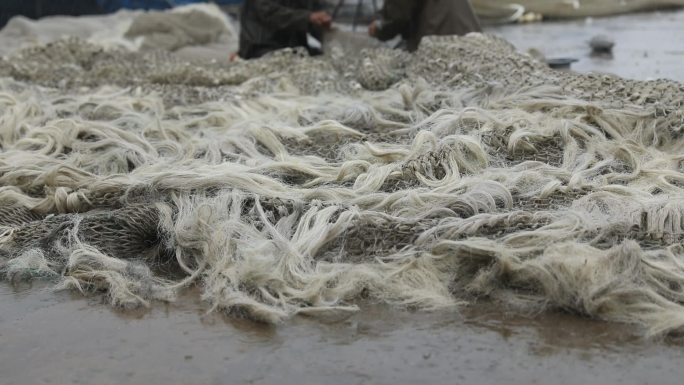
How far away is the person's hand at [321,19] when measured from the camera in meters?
5.83

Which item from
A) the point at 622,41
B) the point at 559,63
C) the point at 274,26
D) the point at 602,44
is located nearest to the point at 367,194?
the point at 559,63

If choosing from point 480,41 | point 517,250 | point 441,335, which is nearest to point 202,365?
point 441,335

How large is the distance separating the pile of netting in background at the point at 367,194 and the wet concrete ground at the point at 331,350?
0.07 m

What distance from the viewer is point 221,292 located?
6.55 ft

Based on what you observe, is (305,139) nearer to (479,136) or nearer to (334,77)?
(479,136)

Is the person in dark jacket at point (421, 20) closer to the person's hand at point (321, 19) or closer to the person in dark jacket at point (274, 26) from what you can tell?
the person's hand at point (321, 19)

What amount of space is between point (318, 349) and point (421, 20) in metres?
4.09

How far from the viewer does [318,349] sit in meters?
1.74

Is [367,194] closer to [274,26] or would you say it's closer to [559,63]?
[559,63]

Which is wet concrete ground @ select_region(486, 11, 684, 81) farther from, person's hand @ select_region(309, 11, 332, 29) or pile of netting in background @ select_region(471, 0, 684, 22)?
person's hand @ select_region(309, 11, 332, 29)

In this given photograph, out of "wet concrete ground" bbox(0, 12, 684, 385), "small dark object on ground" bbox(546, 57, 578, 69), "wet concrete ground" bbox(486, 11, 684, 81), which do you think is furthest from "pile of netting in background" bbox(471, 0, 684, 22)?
"wet concrete ground" bbox(0, 12, 684, 385)

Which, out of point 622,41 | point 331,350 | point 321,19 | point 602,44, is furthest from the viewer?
point 622,41

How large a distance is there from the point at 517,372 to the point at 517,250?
1.39 ft

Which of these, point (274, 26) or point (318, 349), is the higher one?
point (318, 349)
